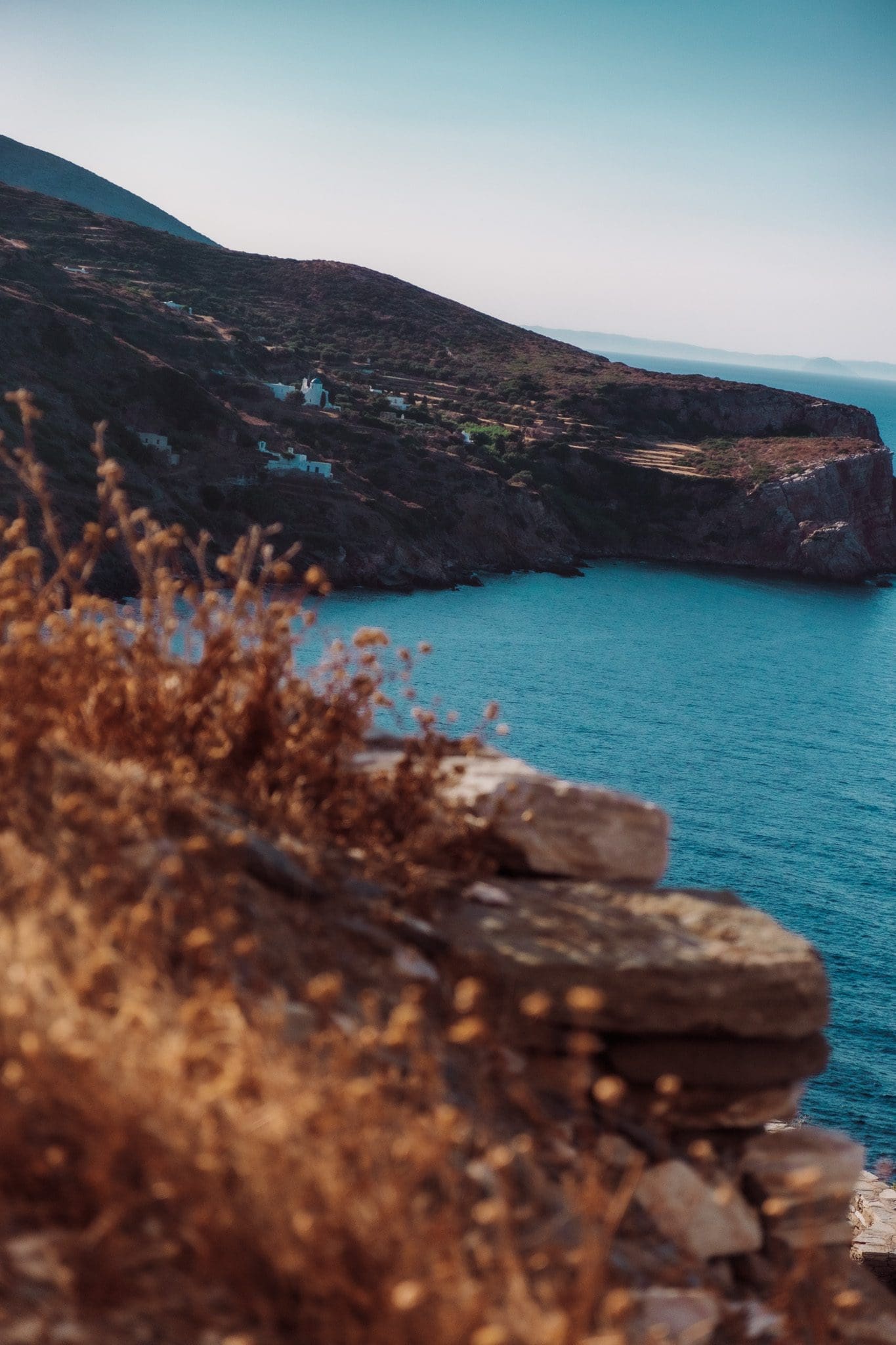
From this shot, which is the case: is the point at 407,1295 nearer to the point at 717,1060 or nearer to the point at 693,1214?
the point at 693,1214

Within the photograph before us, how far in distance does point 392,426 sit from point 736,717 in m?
36.8

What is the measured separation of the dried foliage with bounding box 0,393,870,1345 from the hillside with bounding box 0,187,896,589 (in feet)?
165

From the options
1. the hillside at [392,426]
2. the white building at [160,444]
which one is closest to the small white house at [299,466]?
the hillside at [392,426]

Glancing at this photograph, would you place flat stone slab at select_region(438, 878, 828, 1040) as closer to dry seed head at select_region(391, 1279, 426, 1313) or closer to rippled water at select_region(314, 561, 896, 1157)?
dry seed head at select_region(391, 1279, 426, 1313)

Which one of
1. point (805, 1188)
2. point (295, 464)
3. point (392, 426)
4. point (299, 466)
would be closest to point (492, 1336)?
point (805, 1188)

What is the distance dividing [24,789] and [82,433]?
64524mm

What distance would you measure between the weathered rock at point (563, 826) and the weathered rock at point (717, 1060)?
87 centimetres

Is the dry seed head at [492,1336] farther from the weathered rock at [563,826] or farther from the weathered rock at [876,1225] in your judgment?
the weathered rock at [876,1225]

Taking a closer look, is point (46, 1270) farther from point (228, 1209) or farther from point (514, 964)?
point (514, 964)

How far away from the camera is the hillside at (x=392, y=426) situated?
68438 millimetres

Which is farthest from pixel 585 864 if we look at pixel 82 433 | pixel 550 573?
pixel 550 573

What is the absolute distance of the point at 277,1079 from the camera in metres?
2.55

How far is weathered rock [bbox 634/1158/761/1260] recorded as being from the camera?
12.3 feet

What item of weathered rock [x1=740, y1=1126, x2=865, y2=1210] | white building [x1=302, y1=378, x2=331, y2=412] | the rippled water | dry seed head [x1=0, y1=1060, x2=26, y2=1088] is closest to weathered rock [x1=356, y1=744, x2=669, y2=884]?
weathered rock [x1=740, y1=1126, x2=865, y2=1210]
